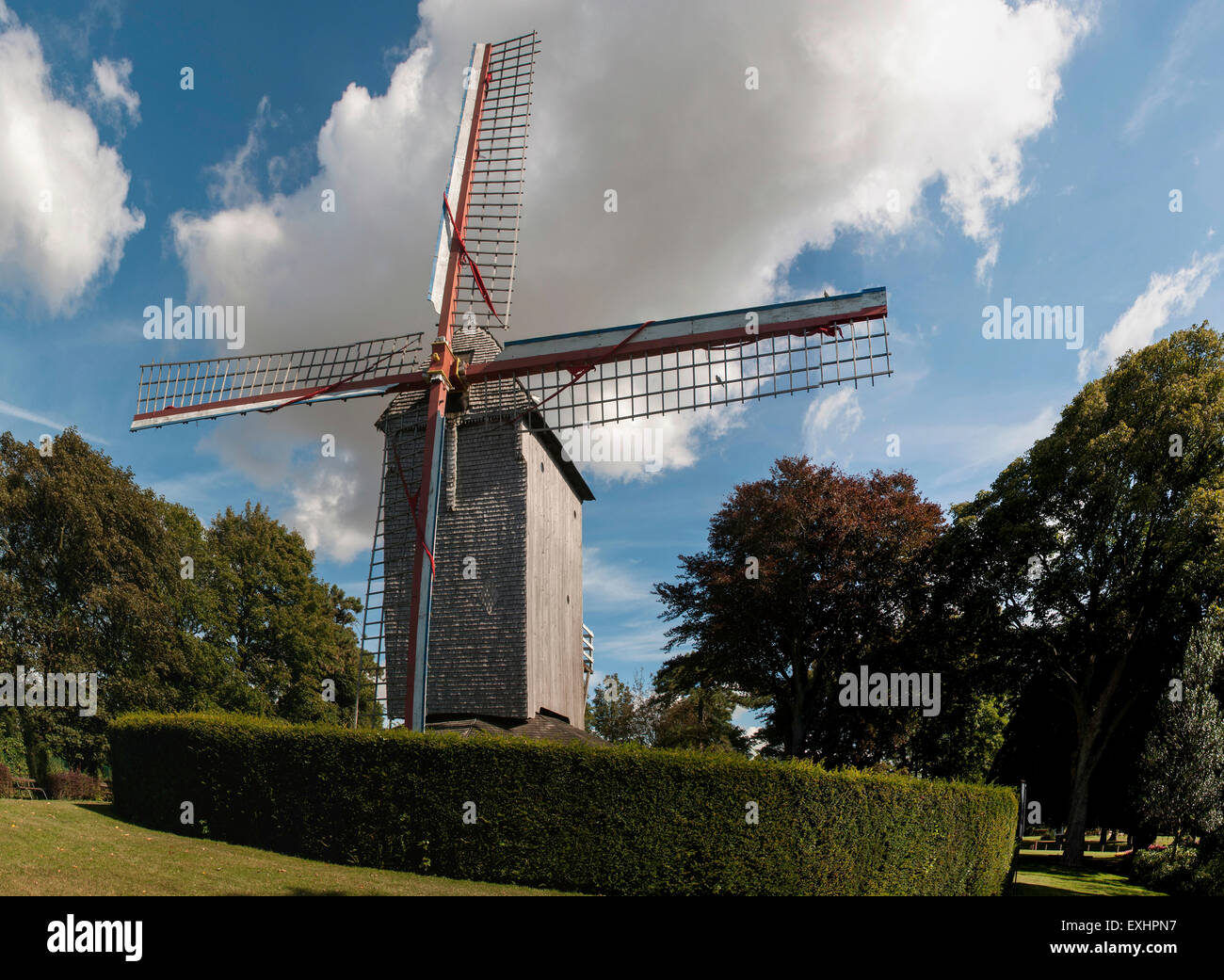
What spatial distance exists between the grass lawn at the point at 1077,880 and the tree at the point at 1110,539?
0.99m

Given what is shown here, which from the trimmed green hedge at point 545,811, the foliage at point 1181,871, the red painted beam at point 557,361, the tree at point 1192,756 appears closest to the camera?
the trimmed green hedge at point 545,811

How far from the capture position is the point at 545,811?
1250 centimetres

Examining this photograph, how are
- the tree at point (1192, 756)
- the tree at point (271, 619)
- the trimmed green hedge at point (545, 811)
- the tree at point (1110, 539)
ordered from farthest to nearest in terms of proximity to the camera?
the tree at point (271, 619)
the tree at point (1110, 539)
the tree at point (1192, 756)
the trimmed green hedge at point (545, 811)

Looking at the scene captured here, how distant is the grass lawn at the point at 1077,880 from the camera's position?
1900 centimetres

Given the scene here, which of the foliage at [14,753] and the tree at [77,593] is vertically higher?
the tree at [77,593]

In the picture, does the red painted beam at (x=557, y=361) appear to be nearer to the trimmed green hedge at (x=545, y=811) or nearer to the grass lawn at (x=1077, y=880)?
the trimmed green hedge at (x=545, y=811)

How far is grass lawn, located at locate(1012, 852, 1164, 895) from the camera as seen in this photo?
19.0 metres

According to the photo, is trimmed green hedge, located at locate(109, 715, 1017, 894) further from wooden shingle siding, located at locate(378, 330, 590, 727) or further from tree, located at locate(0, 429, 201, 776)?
tree, located at locate(0, 429, 201, 776)

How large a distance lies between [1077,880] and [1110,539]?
9.81 meters

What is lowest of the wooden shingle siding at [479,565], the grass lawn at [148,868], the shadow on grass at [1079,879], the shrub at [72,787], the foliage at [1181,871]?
the shadow on grass at [1079,879]

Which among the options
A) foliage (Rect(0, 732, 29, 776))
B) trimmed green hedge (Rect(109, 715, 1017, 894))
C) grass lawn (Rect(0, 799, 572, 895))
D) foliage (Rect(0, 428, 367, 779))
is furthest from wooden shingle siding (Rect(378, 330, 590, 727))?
foliage (Rect(0, 732, 29, 776))

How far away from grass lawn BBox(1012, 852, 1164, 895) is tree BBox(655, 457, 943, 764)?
5.87 meters

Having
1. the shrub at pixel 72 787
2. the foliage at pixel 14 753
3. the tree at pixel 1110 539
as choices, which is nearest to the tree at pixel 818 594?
the tree at pixel 1110 539
